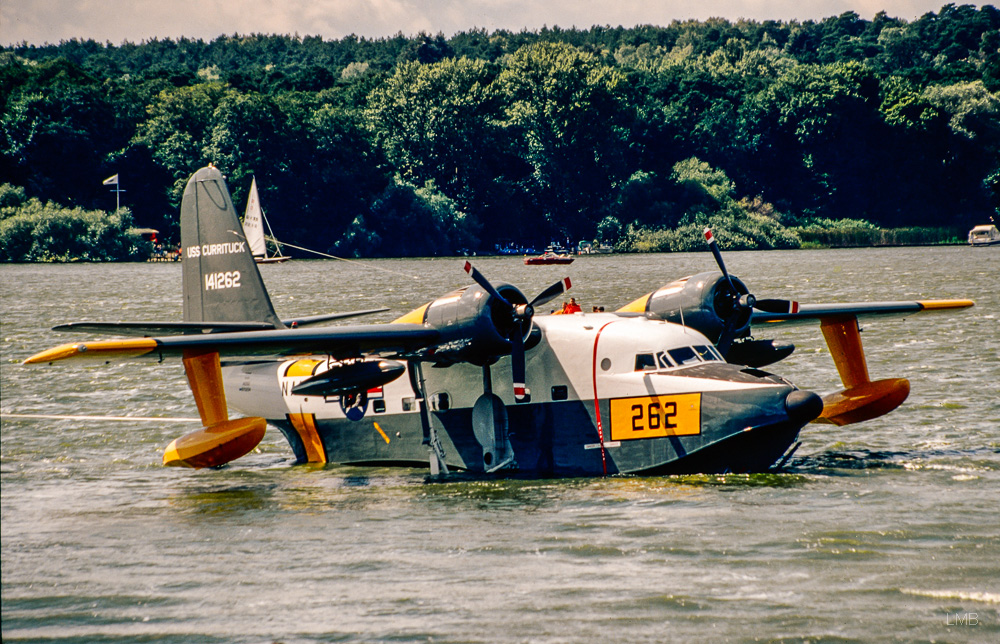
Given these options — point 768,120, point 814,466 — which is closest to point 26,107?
point 768,120

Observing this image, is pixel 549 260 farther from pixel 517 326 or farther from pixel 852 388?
pixel 517 326

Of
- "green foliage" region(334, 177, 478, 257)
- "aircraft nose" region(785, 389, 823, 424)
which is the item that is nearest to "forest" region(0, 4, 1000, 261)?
"green foliage" region(334, 177, 478, 257)

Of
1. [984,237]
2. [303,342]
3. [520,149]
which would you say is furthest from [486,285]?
[984,237]

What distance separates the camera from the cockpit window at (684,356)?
18188 mm

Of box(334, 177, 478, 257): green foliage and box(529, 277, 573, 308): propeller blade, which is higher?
box(334, 177, 478, 257): green foliage

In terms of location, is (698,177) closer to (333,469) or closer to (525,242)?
(525,242)

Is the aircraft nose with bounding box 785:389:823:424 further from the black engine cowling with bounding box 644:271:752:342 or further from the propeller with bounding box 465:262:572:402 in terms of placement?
the propeller with bounding box 465:262:572:402

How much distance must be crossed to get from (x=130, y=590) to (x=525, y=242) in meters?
119

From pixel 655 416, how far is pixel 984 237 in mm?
117788

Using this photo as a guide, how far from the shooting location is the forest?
114 m

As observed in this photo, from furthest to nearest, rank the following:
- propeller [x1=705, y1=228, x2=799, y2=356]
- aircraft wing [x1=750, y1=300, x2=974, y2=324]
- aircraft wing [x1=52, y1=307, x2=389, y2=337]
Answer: aircraft wing [x1=750, y1=300, x2=974, y2=324] < propeller [x1=705, y1=228, x2=799, y2=356] < aircraft wing [x1=52, y1=307, x2=389, y2=337]

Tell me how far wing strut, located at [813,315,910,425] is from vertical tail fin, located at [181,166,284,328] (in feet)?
38.5

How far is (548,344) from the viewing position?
1902 centimetres

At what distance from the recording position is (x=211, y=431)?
19.5m
